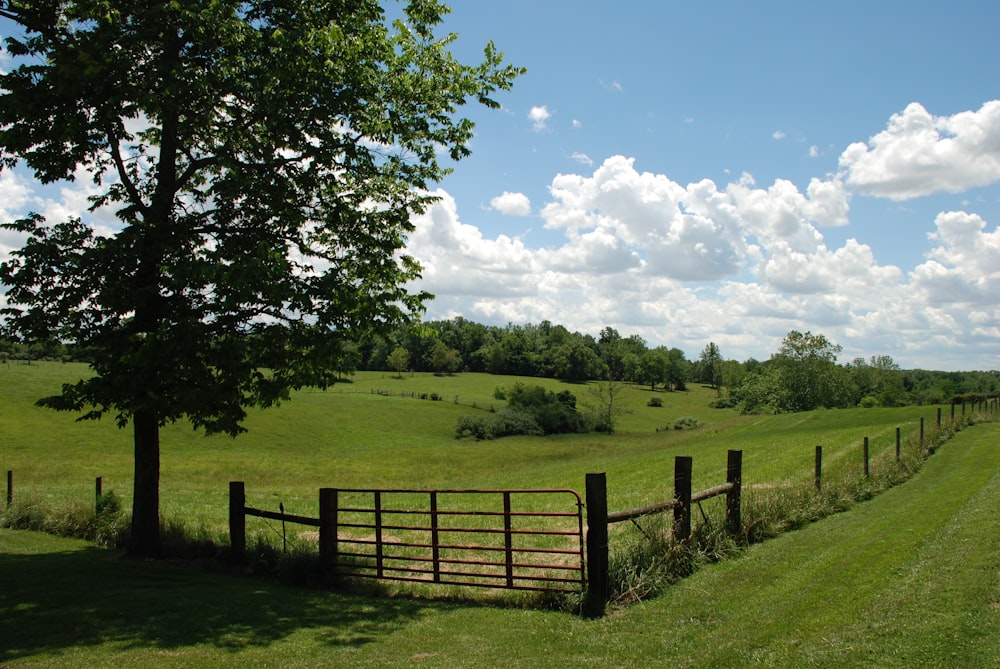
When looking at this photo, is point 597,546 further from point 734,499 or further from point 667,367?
point 667,367

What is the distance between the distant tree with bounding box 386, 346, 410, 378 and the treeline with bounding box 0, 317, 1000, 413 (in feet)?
0.75

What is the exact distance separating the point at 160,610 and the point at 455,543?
8.09 meters

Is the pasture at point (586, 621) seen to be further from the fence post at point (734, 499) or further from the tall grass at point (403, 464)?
the tall grass at point (403, 464)

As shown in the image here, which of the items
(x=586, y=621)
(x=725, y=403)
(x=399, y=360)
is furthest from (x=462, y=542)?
(x=725, y=403)

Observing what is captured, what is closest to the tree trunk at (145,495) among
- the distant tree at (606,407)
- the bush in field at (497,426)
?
the bush in field at (497,426)

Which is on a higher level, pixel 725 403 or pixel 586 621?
pixel 586 621

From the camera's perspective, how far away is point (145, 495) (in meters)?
13.1

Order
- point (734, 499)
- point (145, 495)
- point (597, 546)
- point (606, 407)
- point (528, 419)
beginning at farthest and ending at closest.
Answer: point (606, 407) → point (528, 419) → point (145, 495) → point (734, 499) → point (597, 546)

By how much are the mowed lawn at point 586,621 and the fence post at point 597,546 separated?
1.03ft

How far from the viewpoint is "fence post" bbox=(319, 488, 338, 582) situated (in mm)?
11414

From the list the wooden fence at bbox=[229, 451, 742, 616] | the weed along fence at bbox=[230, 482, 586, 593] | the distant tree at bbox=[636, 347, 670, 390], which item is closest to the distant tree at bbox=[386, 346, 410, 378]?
the distant tree at bbox=[636, 347, 670, 390]

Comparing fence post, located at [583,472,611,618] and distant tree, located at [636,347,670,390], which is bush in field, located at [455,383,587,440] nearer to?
distant tree, located at [636,347,670,390]

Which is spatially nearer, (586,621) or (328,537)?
(586,621)

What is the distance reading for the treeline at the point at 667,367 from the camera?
99.8 m
